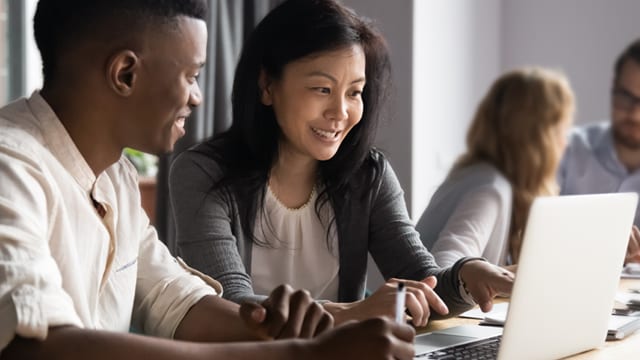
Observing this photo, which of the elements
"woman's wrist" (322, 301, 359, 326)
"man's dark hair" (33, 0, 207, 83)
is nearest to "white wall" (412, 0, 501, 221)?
"woman's wrist" (322, 301, 359, 326)

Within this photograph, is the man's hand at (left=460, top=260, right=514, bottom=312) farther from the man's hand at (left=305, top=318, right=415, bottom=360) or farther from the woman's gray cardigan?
the man's hand at (left=305, top=318, right=415, bottom=360)

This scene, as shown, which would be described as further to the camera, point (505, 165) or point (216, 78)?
point (216, 78)

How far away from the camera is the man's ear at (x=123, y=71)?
4.00ft

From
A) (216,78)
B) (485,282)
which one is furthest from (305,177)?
(216,78)

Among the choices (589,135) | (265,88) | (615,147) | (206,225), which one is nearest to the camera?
(206,225)

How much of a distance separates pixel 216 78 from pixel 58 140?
2.71 m

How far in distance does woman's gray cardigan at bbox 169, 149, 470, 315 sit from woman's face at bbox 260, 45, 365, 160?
0.17 meters

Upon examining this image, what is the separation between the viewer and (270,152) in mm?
2090

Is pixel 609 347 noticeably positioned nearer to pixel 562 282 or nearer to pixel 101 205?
pixel 562 282

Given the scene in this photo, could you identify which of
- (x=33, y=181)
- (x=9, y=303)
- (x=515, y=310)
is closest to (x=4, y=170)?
(x=33, y=181)

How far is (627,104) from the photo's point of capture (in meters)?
3.28

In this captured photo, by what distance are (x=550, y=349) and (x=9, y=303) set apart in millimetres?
813

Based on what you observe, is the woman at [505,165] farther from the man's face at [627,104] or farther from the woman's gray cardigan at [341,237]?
the woman's gray cardigan at [341,237]

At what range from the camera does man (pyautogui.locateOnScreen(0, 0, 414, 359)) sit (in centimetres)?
100
